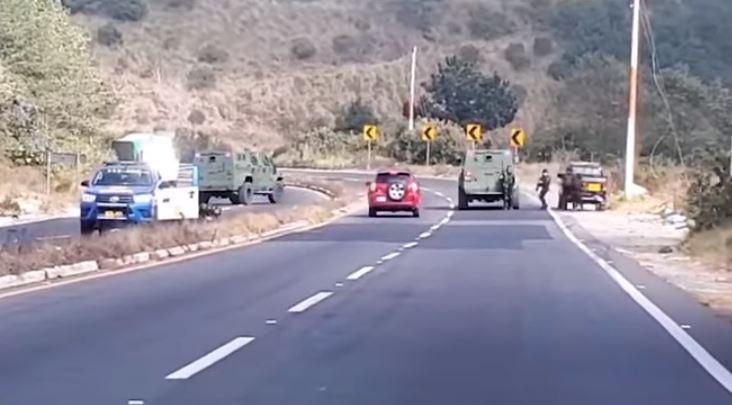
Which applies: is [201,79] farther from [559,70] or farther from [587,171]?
[587,171]

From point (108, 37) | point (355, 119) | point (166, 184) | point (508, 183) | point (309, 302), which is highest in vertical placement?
point (108, 37)

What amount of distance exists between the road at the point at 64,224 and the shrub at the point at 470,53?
52.3 m

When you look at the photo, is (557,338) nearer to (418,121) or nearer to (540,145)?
(540,145)

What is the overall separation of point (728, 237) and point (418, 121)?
72.7m

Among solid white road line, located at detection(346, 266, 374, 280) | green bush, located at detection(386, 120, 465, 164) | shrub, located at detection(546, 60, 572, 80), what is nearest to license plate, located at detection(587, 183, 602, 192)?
solid white road line, located at detection(346, 266, 374, 280)

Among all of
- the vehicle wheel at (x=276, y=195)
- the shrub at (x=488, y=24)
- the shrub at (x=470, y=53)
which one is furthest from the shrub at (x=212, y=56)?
the vehicle wheel at (x=276, y=195)

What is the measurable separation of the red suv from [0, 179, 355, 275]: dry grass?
6871 millimetres

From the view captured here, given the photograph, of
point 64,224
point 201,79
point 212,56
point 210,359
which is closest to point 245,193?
point 64,224

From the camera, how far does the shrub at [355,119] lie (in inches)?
4129

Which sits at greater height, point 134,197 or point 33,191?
point 134,197

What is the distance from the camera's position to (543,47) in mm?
121438

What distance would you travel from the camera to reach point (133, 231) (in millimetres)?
27797

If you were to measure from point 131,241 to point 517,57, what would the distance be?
317ft

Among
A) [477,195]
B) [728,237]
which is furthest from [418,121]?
[728,237]
